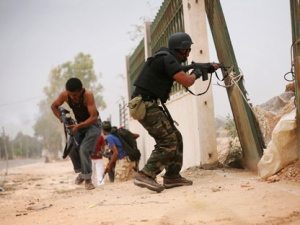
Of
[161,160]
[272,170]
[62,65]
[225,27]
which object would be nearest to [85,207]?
[161,160]

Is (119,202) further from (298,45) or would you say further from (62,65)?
(62,65)

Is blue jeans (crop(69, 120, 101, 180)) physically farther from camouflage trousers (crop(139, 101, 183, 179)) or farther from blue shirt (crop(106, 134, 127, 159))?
blue shirt (crop(106, 134, 127, 159))

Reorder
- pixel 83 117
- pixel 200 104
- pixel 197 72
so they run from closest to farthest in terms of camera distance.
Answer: pixel 197 72 → pixel 200 104 → pixel 83 117

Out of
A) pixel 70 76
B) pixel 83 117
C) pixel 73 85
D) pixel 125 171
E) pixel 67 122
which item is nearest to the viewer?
pixel 73 85

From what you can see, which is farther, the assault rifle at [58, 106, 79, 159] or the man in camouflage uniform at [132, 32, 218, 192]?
the assault rifle at [58, 106, 79, 159]

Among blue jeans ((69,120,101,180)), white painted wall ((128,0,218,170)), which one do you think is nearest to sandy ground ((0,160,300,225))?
white painted wall ((128,0,218,170))

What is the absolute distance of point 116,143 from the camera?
366 inches

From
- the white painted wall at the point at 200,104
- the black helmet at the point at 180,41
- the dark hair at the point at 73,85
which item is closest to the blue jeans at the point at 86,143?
the dark hair at the point at 73,85

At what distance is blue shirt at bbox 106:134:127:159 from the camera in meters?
9.16

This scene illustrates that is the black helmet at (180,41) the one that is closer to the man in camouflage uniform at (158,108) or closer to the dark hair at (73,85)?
the man in camouflage uniform at (158,108)

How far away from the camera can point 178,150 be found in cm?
493

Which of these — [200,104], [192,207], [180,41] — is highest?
[180,41]

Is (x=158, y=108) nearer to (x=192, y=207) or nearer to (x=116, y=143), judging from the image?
(x=192, y=207)

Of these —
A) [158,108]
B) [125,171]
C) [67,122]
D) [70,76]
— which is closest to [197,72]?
[158,108]
